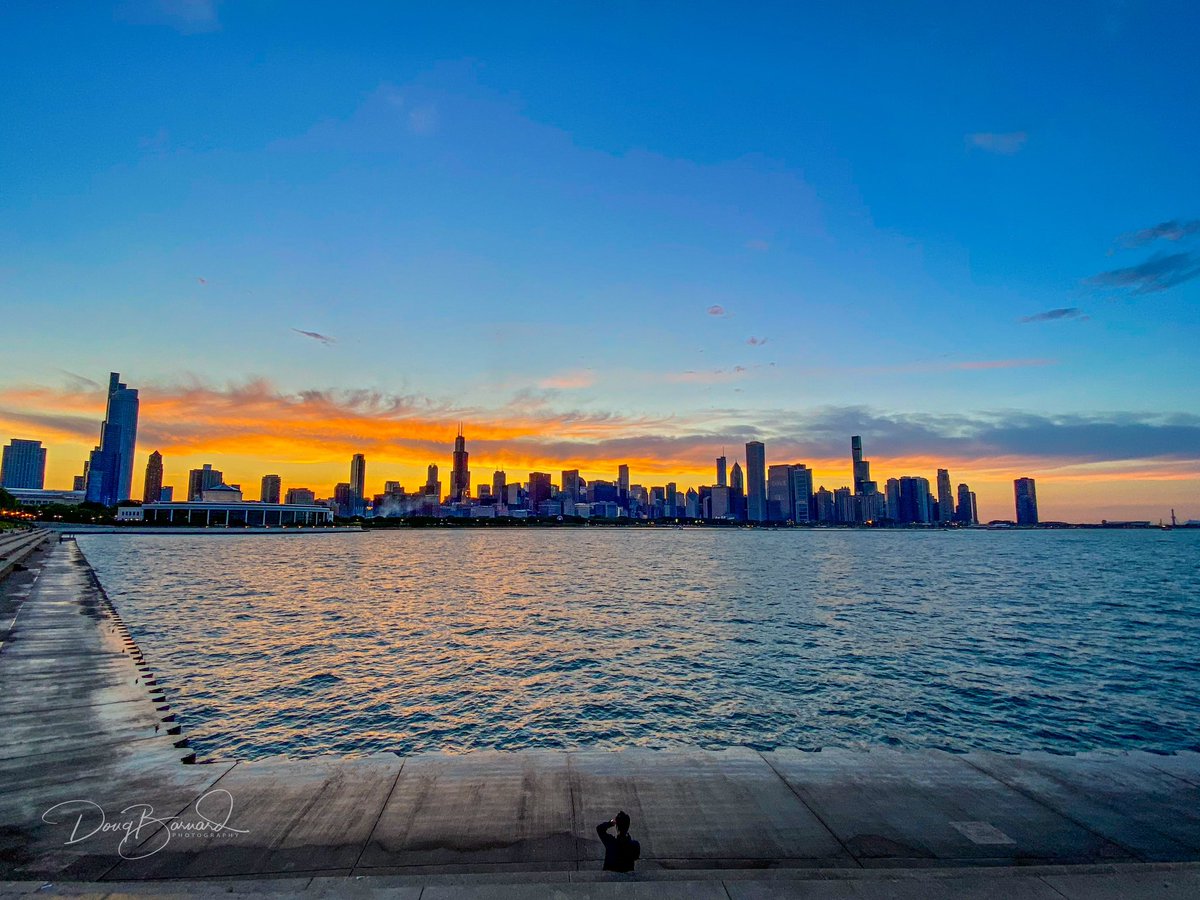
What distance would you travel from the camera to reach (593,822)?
35.0ft

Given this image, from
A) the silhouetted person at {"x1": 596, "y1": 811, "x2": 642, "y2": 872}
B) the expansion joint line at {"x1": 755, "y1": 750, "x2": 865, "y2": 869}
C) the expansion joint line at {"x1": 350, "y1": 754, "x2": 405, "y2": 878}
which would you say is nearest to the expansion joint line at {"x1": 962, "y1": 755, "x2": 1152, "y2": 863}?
the expansion joint line at {"x1": 755, "y1": 750, "x2": 865, "y2": 869}

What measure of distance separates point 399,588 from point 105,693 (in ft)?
192

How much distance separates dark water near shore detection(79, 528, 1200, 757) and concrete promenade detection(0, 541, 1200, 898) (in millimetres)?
8375

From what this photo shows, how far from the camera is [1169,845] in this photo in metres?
10.2

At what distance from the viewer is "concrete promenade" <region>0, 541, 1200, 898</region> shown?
8.76 meters

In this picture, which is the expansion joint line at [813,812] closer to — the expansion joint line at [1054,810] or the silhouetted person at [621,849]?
the silhouetted person at [621,849]

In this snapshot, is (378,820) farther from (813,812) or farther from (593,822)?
(813,812)

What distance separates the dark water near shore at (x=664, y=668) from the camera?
2303cm

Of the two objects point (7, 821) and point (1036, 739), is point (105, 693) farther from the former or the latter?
point (1036, 739)

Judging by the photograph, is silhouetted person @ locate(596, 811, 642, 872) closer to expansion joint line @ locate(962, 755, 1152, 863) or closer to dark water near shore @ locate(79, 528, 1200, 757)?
expansion joint line @ locate(962, 755, 1152, 863)

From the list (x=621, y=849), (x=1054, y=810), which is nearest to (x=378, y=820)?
(x=621, y=849)

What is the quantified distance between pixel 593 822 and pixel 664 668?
2349cm

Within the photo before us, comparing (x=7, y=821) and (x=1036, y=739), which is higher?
(x=7, y=821)

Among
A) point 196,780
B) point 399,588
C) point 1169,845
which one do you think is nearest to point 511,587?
point 399,588
